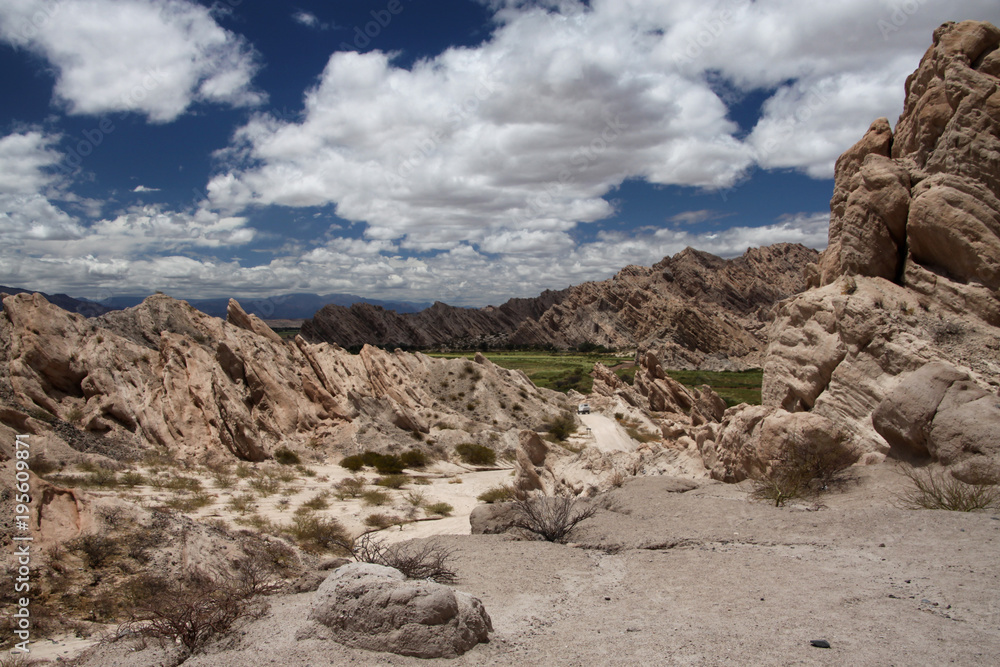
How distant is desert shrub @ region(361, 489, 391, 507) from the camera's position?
15172mm

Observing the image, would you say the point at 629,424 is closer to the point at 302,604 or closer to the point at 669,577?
the point at 669,577

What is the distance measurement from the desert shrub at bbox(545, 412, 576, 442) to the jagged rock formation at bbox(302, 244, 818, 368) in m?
47.2

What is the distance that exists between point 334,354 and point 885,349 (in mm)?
26087

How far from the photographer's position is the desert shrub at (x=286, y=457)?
19750 mm

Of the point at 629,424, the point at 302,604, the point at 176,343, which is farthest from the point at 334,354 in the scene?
the point at 302,604

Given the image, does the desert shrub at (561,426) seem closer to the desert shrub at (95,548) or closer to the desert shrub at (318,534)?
the desert shrub at (318,534)

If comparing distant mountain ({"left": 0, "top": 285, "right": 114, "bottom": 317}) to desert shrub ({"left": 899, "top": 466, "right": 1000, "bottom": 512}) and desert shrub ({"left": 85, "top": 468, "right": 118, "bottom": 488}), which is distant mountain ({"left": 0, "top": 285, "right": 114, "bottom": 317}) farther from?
desert shrub ({"left": 899, "top": 466, "right": 1000, "bottom": 512})

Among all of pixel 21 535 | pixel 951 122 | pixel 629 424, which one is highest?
pixel 951 122

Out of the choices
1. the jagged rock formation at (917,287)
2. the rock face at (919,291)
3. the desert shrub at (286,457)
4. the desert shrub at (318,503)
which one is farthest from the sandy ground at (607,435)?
the rock face at (919,291)

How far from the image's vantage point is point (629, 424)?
115 ft

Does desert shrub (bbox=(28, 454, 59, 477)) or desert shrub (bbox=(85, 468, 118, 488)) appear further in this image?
desert shrub (bbox=(85, 468, 118, 488))

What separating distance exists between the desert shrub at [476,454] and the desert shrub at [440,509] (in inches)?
337

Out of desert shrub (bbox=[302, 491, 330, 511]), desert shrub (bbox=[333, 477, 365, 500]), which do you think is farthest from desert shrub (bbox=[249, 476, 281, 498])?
desert shrub (bbox=[333, 477, 365, 500])

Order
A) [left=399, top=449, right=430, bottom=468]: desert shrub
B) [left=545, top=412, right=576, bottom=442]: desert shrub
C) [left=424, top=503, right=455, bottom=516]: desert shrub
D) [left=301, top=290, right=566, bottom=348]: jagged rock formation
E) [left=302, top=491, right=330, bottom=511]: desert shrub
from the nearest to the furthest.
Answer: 1. [left=302, top=491, right=330, bottom=511]: desert shrub
2. [left=424, top=503, right=455, bottom=516]: desert shrub
3. [left=399, top=449, right=430, bottom=468]: desert shrub
4. [left=545, top=412, right=576, bottom=442]: desert shrub
5. [left=301, top=290, right=566, bottom=348]: jagged rock formation
